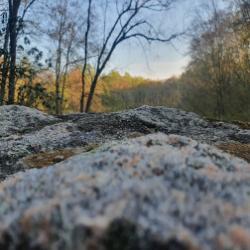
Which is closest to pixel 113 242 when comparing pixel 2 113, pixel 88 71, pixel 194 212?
pixel 194 212

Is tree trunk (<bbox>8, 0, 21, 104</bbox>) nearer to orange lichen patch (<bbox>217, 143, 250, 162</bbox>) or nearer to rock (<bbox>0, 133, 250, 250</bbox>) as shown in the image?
orange lichen patch (<bbox>217, 143, 250, 162</bbox>)

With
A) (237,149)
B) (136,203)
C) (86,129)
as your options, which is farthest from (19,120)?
(136,203)

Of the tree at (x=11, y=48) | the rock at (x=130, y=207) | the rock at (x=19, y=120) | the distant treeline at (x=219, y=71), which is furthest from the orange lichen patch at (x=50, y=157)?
the distant treeline at (x=219, y=71)

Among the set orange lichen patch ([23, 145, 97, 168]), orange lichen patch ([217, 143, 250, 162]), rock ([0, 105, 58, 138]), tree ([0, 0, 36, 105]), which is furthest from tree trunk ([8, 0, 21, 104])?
orange lichen patch ([217, 143, 250, 162])

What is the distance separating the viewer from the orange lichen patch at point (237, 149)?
4156 millimetres

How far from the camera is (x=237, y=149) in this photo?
4.32 meters

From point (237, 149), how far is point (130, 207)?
2924 millimetres

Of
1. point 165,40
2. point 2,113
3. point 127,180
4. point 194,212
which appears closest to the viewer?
point 194,212

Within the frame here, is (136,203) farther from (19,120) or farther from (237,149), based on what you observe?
(19,120)

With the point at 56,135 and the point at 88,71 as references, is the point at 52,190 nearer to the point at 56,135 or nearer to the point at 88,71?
the point at 56,135

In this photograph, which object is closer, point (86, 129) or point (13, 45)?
point (86, 129)

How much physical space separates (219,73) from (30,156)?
855 inches

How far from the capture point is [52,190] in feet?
6.33

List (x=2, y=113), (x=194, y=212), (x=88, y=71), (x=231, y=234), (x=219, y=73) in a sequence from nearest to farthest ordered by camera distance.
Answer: (x=231, y=234)
(x=194, y=212)
(x=2, y=113)
(x=219, y=73)
(x=88, y=71)
